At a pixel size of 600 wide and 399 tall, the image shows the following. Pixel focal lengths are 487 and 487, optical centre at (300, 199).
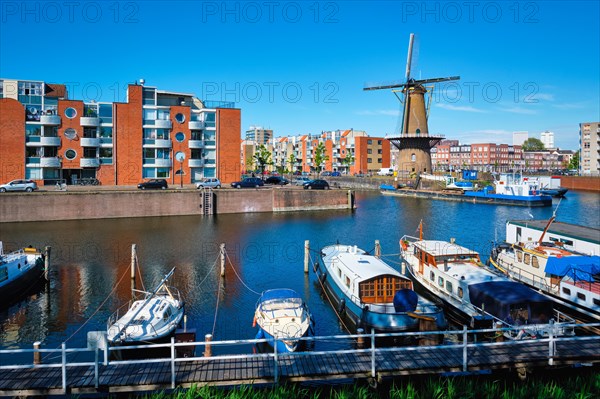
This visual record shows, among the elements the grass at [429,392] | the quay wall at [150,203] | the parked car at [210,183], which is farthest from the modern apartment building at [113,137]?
the grass at [429,392]

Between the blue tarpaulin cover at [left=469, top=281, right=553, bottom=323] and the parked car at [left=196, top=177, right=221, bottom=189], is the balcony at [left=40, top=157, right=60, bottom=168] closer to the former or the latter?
the parked car at [left=196, top=177, right=221, bottom=189]

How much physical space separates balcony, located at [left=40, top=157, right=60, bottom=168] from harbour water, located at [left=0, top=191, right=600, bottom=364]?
1796cm

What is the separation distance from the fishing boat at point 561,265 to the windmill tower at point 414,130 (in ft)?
278

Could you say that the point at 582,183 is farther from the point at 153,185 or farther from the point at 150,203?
the point at 150,203

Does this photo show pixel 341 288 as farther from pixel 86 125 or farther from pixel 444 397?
pixel 86 125

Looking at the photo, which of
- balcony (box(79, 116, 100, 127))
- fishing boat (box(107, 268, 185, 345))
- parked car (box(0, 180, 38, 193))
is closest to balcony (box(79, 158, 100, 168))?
balcony (box(79, 116, 100, 127))

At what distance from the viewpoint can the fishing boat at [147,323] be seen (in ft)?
73.2

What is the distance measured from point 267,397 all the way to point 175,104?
83.8m

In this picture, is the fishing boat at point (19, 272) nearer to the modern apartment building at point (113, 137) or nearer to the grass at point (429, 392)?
the grass at point (429, 392)

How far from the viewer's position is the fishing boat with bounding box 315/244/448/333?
24.3 m

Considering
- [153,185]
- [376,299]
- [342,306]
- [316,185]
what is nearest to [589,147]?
[316,185]

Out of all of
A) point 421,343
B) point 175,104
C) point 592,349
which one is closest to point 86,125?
point 175,104

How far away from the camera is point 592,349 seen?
18.0 meters

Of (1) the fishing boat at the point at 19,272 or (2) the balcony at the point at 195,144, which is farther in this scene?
(2) the balcony at the point at 195,144
